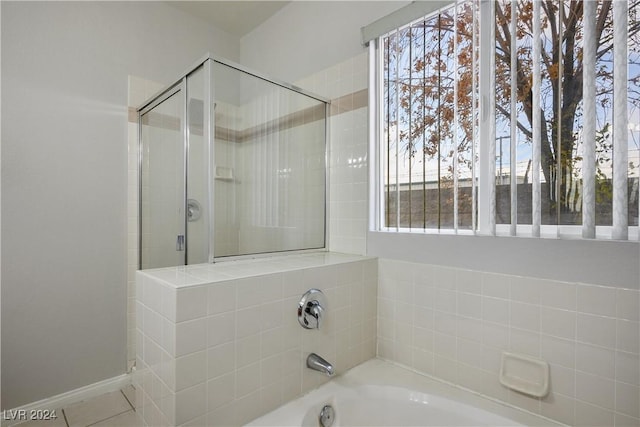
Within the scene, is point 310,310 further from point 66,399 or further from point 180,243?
point 66,399

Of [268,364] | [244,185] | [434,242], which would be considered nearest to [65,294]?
[244,185]

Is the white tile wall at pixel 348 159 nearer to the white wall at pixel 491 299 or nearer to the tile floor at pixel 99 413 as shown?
the white wall at pixel 491 299

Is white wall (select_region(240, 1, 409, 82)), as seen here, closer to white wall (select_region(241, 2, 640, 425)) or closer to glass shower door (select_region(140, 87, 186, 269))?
white wall (select_region(241, 2, 640, 425))

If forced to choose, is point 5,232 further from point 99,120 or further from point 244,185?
point 244,185

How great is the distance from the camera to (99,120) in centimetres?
195

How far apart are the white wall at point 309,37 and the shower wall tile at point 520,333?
1295mm

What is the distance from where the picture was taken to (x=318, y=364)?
131 cm

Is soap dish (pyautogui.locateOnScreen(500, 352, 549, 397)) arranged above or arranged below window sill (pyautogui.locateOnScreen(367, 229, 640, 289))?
below

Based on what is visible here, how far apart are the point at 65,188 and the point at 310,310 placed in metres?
1.59

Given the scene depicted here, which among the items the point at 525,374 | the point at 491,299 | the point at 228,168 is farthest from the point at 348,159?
the point at 525,374

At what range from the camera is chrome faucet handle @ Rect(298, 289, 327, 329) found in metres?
1.29

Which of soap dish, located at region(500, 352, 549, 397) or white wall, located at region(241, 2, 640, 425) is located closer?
white wall, located at region(241, 2, 640, 425)

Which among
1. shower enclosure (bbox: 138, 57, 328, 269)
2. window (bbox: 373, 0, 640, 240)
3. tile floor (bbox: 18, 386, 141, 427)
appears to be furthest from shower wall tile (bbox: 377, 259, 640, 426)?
tile floor (bbox: 18, 386, 141, 427)

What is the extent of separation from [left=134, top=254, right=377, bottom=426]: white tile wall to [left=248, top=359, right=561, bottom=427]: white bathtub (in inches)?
2.6
